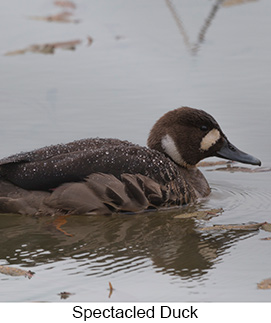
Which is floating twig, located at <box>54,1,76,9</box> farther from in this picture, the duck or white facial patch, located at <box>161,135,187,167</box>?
the duck

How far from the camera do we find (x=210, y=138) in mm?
9867

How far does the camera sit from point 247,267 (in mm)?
7293

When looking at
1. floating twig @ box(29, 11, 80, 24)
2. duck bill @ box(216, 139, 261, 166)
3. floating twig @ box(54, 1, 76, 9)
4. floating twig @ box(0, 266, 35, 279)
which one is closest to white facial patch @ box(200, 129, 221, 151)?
duck bill @ box(216, 139, 261, 166)

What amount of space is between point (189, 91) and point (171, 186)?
10.2 ft

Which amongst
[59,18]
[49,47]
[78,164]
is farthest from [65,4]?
[78,164]

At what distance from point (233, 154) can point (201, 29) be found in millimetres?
5001

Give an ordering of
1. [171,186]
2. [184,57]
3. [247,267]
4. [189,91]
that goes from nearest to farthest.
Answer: [247,267]
[171,186]
[189,91]
[184,57]

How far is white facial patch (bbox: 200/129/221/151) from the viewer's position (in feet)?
32.3

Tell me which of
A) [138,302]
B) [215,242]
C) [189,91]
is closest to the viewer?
[138,302]

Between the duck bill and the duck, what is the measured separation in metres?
0.70

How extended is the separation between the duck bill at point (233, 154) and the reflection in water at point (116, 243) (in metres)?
1.25

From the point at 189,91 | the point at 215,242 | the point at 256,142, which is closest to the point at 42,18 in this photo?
the point at 189,91

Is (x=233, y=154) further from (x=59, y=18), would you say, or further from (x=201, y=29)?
(x=59, y=18)

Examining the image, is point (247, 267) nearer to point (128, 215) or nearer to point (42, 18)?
point (128, 215)
